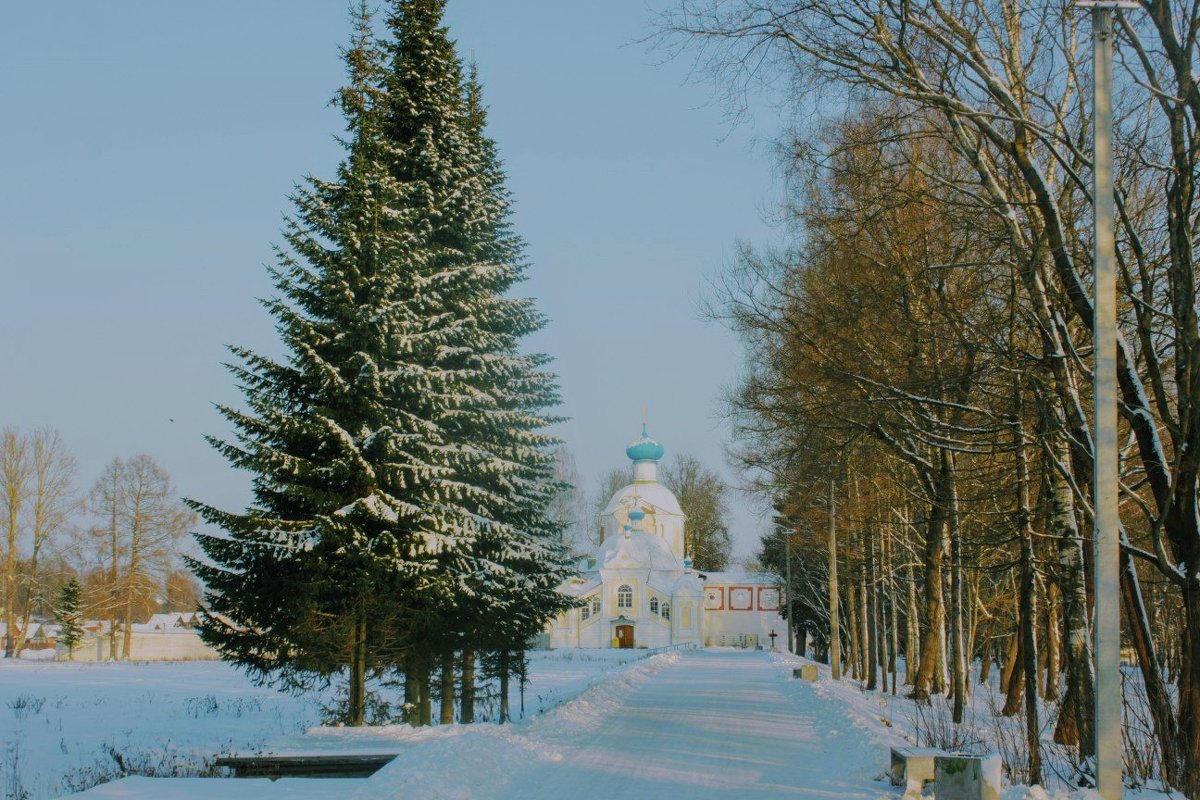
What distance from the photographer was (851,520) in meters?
29.3

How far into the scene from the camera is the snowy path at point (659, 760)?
35.6 feet

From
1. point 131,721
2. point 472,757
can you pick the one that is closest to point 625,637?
point 131,721

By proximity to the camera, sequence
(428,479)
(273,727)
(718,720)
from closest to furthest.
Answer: (428,479) → (718,720) → (273,727)

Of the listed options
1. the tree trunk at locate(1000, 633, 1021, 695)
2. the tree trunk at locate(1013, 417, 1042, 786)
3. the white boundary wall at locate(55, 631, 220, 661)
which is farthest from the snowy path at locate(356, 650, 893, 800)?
the white boundary wall at locate(55, 631, 220, 661)

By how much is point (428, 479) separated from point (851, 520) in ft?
49.8

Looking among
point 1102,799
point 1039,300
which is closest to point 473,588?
point 1039,300

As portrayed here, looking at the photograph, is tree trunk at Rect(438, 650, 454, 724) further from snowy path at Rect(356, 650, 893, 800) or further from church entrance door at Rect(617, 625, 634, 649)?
church entrance door at Rect(617, 625, 634, 649)

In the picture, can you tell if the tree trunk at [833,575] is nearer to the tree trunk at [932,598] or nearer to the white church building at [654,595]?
the tree trunk at [932,598]

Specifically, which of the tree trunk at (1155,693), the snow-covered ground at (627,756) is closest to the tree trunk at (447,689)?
the snow-covered ground at (627,756)

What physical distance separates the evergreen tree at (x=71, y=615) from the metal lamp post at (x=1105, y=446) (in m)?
56.9

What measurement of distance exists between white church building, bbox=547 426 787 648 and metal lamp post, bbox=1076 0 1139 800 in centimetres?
6282

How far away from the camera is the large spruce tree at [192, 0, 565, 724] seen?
16938 mm

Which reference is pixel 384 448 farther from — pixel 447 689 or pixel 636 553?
pixel 636 553

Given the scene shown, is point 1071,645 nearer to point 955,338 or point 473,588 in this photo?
point 955,338
